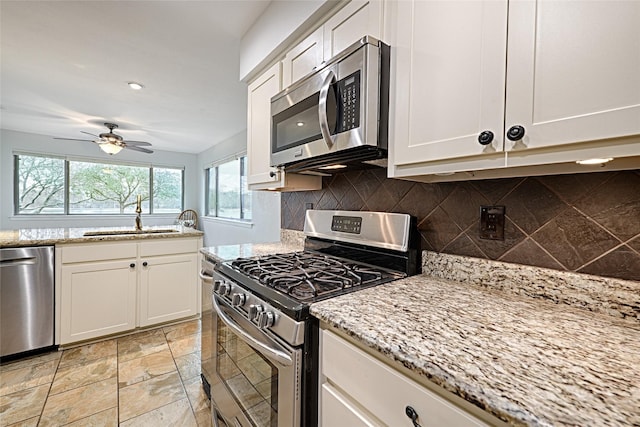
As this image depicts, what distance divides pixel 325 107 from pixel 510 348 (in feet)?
3.28

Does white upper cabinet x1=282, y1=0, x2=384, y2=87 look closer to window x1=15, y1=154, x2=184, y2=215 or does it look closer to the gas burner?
the gas burner

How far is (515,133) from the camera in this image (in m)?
0.74

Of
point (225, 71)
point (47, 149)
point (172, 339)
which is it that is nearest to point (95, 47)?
point (225, 71)

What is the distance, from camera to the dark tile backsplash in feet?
2.71

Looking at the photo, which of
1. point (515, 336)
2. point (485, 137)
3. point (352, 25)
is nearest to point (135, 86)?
point (352, 25)

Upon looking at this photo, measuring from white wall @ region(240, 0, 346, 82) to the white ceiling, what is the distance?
8 cm

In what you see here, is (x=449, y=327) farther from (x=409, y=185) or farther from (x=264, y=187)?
(x=264, y=187)

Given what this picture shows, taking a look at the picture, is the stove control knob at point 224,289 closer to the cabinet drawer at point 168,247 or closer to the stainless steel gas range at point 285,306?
the stainless steel gas range at point 285,306

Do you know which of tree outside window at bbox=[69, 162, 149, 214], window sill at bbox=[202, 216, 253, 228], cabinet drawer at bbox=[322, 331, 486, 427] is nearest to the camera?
cabinet drawer at bbox=[322, 331, 486, 427]

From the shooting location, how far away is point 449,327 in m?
0.73

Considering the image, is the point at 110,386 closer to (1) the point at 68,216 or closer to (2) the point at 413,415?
(2) the point at 413,415

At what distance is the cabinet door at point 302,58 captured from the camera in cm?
143

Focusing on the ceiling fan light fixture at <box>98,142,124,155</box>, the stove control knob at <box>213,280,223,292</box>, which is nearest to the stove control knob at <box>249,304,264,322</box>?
the stove control knob at <box>213,280,223,292</box>

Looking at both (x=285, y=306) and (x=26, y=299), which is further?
(x=26, y=299)
